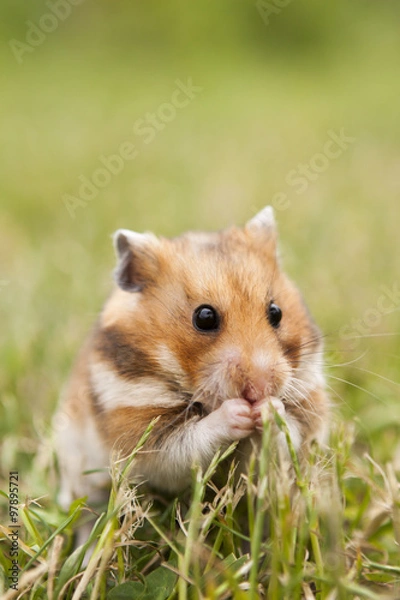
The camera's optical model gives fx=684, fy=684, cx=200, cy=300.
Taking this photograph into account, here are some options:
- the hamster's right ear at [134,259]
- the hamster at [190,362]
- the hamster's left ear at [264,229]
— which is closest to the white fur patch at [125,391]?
the hamster at [190,362]

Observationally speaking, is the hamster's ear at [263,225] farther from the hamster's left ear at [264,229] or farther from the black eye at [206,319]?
the black eye at [206,319]

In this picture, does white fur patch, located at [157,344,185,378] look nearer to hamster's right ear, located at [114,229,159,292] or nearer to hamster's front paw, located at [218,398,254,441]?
hamster's front paw, located at [218,398,254,441]

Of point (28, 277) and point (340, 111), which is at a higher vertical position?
point (340, 111)

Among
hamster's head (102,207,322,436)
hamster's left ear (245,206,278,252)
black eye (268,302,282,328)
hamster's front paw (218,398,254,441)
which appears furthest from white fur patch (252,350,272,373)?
hamster's left ear (245,206,278,252)

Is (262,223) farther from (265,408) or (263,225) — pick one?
(265,408)

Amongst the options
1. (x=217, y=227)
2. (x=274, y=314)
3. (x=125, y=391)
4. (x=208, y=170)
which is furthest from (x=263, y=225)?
(x=208, y=170)

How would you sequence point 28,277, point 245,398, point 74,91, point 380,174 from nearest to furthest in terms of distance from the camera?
point 245,398 → point 28,277 → point 380,174 → point 74,91

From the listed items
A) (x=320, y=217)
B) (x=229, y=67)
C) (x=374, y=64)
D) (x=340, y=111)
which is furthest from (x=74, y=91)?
(x=320, y=217)

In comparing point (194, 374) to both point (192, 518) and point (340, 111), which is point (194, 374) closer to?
point (192, 518)
